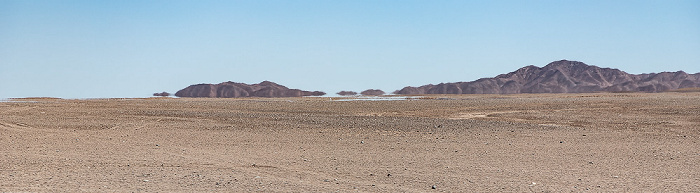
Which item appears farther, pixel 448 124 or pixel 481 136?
pixel 448 124

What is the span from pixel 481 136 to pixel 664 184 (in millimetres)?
8045

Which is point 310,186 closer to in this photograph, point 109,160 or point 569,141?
point 109,160

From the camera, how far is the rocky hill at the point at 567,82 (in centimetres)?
16325

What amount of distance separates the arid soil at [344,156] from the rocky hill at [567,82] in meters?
147

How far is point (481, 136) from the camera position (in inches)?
680

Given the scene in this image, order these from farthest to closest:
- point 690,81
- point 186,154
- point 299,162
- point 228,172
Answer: point 690,81
point 186,154
point 299,162
point 228,172

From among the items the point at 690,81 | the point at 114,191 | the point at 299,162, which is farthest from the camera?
the point at 690,81

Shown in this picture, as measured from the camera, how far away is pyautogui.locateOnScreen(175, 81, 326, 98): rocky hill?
128125 mm

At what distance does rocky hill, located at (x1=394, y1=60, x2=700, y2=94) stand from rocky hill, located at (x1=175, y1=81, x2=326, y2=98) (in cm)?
4528

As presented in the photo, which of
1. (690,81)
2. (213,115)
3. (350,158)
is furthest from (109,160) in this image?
(690,81)

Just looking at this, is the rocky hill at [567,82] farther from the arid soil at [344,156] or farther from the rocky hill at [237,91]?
the arid soil at [344,156]

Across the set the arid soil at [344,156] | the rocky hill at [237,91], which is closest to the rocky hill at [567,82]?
the rocky hill at [237,91]

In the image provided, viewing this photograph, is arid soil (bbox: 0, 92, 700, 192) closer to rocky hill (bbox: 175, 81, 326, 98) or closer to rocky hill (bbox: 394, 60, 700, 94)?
rocky hill (bbox: 175, 81, 326, 98)

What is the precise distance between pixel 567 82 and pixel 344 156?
167 meters
